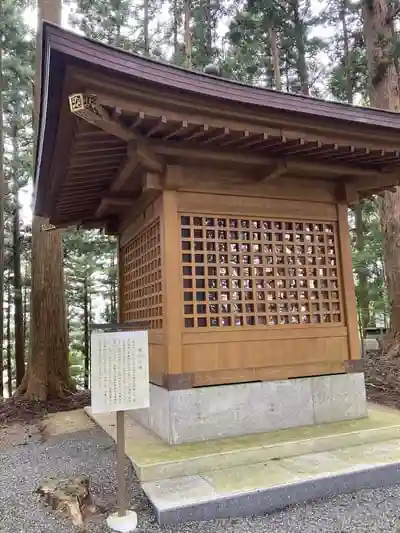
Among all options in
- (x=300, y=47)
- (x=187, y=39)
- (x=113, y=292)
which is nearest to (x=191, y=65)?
(x=187, y=39)

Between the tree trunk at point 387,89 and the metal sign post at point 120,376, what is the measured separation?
6.25m

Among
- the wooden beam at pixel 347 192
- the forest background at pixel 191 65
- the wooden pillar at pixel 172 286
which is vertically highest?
the forest background at pixel 191 65

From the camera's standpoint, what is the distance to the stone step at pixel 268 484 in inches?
113

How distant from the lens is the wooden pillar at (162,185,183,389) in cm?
413

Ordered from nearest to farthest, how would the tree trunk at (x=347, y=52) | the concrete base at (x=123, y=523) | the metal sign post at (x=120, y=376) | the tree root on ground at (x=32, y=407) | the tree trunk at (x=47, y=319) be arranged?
the concrete base at (x=123, y=523), the metal sign post at (x=120, y=376), the tree root on ground at (x=32, y=407), the tree trunk at (x=47, y=319), the tree trunk at (x=347, y=52)

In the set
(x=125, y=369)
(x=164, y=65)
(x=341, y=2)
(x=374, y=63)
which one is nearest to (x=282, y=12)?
(x=341, y=2)

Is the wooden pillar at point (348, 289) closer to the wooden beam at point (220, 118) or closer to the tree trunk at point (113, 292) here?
the wooden beam at point (220, 118)

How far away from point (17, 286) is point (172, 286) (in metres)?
11.0

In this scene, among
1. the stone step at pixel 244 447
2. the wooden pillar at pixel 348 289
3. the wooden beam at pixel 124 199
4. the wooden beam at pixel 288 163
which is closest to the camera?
the stone step at pixel 244 447

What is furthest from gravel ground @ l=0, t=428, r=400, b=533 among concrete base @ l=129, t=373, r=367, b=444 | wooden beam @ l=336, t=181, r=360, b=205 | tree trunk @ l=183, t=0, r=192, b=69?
tree trunk @ l=183, t=0, r=192, b=69

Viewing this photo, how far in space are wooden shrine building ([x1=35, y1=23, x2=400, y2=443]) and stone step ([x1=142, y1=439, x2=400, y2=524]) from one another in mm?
758

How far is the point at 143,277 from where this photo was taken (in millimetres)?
5418

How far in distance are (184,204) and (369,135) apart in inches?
74.9

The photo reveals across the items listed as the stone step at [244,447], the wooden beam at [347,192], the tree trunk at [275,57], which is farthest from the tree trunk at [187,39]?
the stone step at [244,447]
